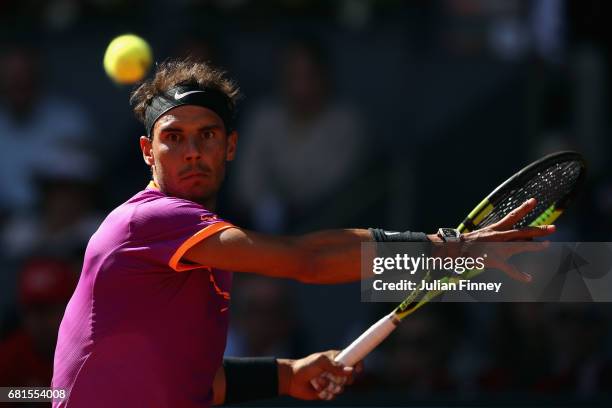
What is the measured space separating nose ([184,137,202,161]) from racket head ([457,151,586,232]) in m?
0.95

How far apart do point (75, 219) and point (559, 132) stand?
10.3 ft

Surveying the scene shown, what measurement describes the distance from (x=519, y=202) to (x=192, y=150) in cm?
123

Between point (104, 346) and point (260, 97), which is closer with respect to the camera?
point (104, 346)

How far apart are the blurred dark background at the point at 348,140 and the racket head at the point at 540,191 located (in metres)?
2.07

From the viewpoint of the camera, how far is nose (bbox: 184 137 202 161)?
398cm

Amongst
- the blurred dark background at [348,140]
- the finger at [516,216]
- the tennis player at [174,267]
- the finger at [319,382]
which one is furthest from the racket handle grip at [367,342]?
the blurred dark background at [348,140]

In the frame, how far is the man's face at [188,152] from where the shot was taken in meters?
4.01

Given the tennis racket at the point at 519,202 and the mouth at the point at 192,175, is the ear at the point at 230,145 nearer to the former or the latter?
the mouth at the point at 192,175

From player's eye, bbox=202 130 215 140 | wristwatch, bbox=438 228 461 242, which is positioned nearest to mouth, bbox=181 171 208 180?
player's eye, bbox=202 130 215 140

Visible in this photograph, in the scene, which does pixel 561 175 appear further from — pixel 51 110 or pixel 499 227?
pixel 51 110

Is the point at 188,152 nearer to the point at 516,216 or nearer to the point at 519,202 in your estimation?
the point at 516,216

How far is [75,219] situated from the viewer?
763cm

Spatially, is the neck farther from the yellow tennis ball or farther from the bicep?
the yellow tennis ball

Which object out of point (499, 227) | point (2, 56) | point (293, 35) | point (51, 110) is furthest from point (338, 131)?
point (499, 227)
